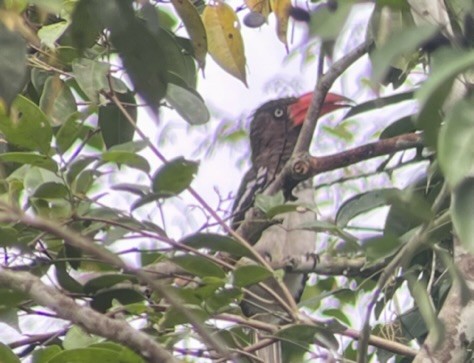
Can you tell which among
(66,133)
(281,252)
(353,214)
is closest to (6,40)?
(66,133)

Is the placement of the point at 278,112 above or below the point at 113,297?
below

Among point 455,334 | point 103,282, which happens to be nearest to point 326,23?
point 455,334

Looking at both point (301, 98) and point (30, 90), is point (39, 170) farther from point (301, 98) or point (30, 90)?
point (301, 98)

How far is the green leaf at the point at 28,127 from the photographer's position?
1.51m

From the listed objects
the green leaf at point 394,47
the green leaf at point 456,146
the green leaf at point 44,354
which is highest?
the green leaf at point 394,47

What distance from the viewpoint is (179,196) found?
1.43 meters

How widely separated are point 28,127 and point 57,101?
337 mm

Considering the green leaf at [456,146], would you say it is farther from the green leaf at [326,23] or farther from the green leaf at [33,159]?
the green leaf at [33,159]

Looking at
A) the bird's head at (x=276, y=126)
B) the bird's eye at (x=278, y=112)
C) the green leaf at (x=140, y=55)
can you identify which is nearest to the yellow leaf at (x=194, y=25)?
the green leaf at (x=140, y=55)

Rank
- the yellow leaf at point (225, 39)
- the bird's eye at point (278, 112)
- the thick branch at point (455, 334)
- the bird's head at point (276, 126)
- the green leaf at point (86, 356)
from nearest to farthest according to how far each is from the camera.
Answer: the thick branch at point (455, 334) → the green leaf at point (86, 356) → the yellow leaf at point (225, 39) → the bird's head at point (276, 126) → the bird's eye at point (278, 112)

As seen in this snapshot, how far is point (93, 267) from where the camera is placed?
1.75 m

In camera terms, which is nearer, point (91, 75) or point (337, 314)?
point (91, 75)

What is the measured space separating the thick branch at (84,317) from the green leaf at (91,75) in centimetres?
53

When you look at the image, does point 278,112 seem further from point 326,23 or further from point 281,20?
point 326,23
